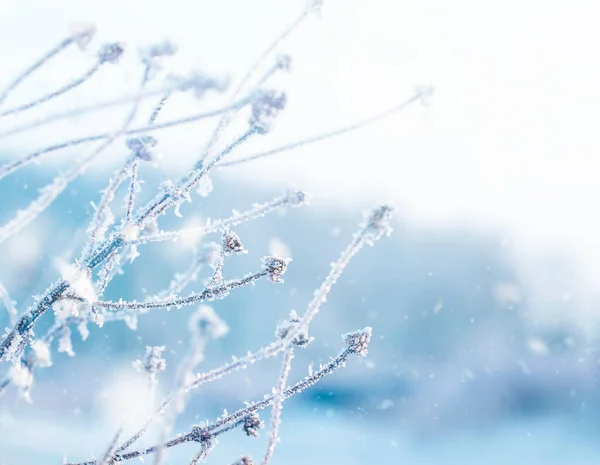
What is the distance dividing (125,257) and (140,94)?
26.9 inches

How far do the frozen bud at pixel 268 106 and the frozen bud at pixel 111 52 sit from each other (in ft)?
1.12

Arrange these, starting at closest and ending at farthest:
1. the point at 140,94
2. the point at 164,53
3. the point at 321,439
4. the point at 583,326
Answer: the point at 140,94, the point at 164,53, the point at 321,439, the point at 583,326

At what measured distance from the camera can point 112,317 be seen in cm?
167

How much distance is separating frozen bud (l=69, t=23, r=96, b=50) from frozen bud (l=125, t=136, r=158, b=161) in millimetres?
225

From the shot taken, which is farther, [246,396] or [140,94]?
[246,396]

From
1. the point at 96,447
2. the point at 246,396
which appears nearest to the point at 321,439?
the point at 246,396

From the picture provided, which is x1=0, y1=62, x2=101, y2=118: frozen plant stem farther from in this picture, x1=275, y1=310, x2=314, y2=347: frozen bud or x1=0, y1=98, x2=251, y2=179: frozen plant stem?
x1=275, y1=310, x2=314, y2=347: frozen bud

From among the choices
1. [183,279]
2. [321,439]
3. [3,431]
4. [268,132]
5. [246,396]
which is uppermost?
[246,396]

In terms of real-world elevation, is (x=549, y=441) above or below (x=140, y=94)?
above

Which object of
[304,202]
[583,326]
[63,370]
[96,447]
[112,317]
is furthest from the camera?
[583,326]

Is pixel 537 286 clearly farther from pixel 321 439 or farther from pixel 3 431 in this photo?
pixel 3 431

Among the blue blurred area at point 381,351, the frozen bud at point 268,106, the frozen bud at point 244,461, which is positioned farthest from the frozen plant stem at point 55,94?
the blue blurred area at point 381,351

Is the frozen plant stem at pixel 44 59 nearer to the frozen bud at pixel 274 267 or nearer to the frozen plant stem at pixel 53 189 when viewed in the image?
the frozen plant stem at pixel 53 189

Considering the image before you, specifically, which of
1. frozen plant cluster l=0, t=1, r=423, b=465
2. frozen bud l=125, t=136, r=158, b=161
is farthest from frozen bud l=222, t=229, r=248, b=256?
frozen bud l=125, t=136, r=158, b=161
